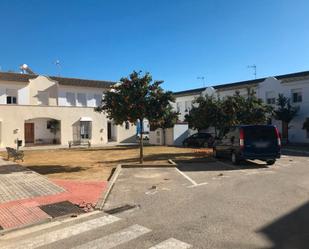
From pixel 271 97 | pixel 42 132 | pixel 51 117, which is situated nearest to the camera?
pixel 51 117

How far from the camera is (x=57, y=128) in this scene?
38625 mm

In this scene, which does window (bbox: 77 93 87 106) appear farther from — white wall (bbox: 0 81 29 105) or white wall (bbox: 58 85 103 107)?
white wall (bbox: 0 81 29 105)

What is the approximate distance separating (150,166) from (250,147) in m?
4.67

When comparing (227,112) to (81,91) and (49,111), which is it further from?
(81,91)

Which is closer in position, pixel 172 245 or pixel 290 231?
pixel 172 245

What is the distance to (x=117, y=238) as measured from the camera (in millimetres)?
6234

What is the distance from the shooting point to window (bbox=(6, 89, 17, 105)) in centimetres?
3541

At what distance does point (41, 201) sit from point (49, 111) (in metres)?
29.1

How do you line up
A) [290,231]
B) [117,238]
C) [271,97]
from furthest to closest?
[271,97]
[290,231]
[117,238]

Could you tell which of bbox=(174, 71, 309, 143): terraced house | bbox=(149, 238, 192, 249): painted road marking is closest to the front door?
bbox=(174, 71, 309, 143): terraced house

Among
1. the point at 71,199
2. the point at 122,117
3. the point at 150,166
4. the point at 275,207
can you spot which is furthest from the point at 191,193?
the point at 122,117

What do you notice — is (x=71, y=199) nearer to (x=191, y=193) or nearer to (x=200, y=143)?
(x=191, y=193)

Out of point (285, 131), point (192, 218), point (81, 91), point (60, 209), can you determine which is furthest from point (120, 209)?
point (285, 131)

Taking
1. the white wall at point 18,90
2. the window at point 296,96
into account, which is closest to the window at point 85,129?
the white wall at point 18,90
